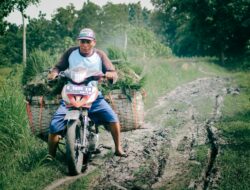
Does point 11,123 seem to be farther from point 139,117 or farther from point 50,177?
point 139,117

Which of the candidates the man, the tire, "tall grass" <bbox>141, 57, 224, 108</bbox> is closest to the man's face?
the man

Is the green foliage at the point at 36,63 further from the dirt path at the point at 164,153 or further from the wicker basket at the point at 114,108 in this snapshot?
the wicker basket at the point at 114,108

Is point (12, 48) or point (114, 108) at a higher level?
point (12, 48)

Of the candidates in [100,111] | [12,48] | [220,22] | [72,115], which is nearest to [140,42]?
[220,22]

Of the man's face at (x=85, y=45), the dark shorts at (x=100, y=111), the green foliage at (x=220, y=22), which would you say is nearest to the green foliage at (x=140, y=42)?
the green foliage at (x=220, y=22)

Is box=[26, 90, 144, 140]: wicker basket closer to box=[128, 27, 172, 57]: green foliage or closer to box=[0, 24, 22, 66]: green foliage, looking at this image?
box=[128, 27, 172, 57]: green foliage

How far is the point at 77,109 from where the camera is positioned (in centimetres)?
483

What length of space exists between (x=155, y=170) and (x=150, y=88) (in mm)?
10388

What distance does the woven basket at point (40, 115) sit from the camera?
5.39 m

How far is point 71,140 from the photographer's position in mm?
4629

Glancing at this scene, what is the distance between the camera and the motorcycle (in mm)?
4676

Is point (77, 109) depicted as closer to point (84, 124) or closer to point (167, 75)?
point (84, 124)

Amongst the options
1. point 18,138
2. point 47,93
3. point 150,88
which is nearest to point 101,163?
point 47,93

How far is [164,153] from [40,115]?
7.03 ft
